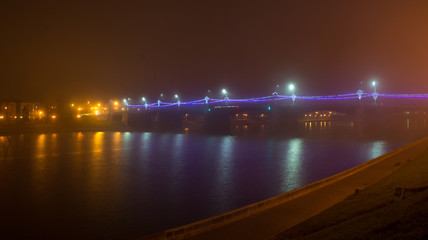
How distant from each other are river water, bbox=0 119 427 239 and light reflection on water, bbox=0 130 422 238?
0.11 ft

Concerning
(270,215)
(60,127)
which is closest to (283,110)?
(60,127)

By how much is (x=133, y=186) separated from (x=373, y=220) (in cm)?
1269

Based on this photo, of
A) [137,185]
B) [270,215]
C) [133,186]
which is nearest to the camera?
[270,215]

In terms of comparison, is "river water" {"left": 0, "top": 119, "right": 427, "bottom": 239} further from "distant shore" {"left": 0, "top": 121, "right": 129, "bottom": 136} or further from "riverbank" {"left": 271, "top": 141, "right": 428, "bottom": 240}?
"distant shore" {"left": 0, "top": 121, "right": 129, "bottom": 136}

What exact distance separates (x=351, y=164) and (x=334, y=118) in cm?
9378

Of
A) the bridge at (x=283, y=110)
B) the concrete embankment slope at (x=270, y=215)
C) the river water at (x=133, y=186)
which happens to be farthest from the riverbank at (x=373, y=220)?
the bridge at (x=283, y=110)

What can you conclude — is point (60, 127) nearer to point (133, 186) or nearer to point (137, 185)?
point (137, 185)

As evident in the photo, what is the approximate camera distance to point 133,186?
16.5 m

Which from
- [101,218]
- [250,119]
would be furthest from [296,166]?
[250,119]

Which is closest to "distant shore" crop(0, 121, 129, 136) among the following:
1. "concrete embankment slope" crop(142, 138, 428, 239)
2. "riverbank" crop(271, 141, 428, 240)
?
"concrete embankment slope" crop(142, 138, 428, 239)

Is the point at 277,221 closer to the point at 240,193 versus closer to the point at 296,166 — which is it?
the point at 240,193

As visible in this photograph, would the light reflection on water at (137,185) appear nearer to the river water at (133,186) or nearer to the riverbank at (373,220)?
the river water at (133,186)

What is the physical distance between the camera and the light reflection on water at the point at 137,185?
11.0m

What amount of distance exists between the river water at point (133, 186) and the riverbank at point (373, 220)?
16.1 ft
